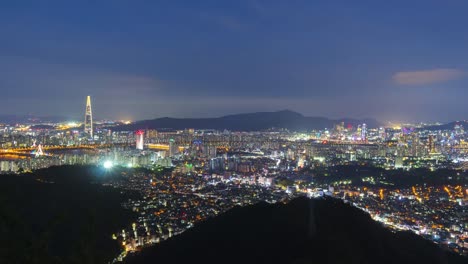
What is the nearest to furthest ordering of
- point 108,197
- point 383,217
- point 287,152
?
point 383,217, point 108,197, point 287,152

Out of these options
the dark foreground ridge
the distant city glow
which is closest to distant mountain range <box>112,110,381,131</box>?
the distant city glow

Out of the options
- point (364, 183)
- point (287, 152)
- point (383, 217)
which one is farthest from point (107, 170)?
point (287, 152)

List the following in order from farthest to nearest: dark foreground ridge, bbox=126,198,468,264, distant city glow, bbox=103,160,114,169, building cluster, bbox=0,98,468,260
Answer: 1. distant city glow, bbox=103,160,114,169
2. building cluster, bbox=0,98,468,260
3. dark foreground ridge, bbox=126,198,468,264

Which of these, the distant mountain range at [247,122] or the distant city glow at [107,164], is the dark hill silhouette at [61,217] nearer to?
the distant city glow at [107,164]

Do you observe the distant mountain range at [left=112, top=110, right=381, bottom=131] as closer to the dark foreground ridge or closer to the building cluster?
the building cluster

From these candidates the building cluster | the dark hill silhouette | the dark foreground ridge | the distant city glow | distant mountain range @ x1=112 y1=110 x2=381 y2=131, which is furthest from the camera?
distant mountain range @ x1=112 y1=110 x2=381 y2=131

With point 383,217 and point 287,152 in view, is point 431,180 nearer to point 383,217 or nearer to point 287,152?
point 383,217

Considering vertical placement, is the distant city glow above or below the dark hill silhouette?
below
